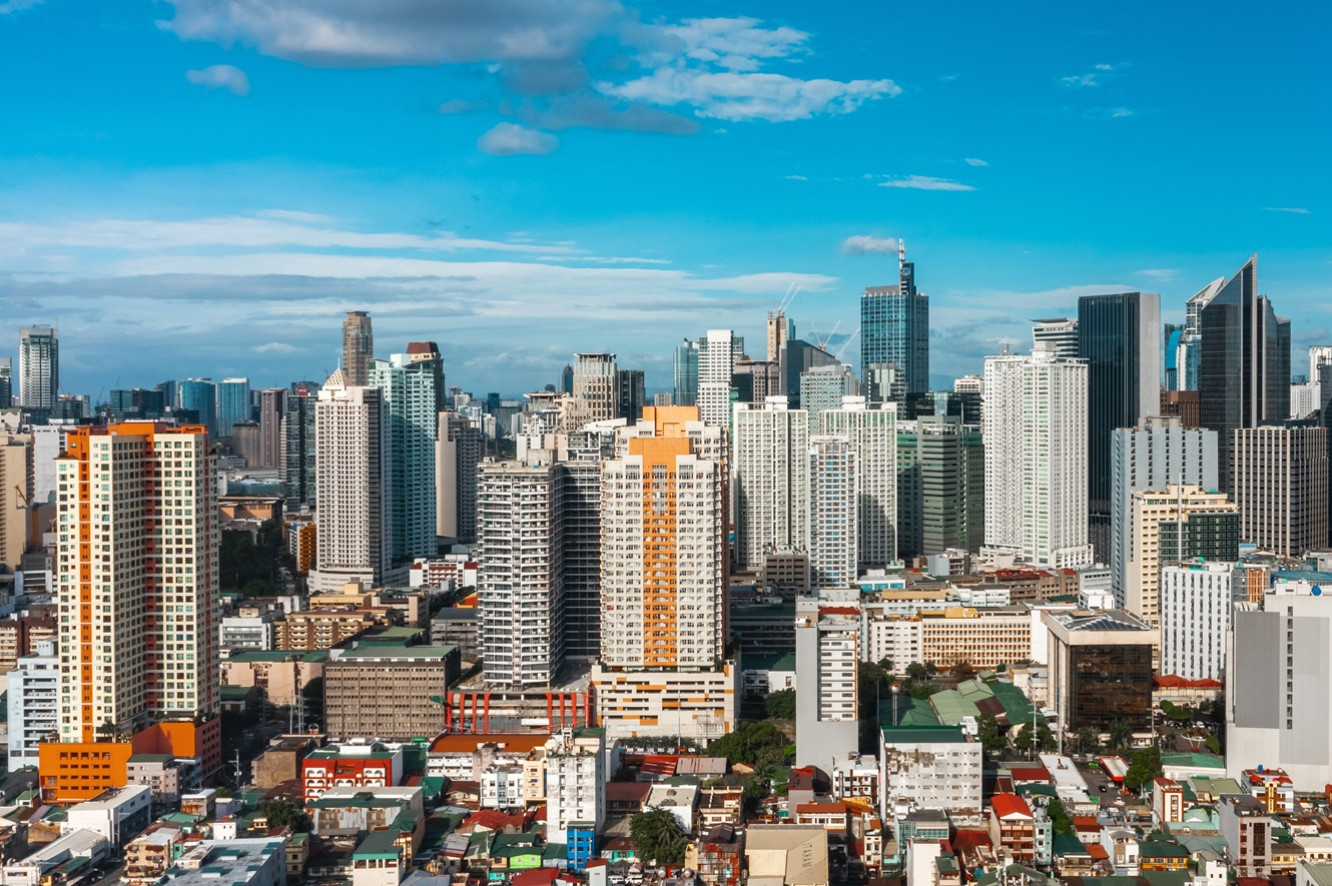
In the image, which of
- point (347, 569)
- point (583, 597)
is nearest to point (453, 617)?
point (583, 597)

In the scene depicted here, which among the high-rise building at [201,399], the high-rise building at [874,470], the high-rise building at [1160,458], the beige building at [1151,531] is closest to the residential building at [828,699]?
the beige building at [1151,531]

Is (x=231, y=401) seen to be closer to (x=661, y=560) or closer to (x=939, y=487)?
(x=939, y=487)

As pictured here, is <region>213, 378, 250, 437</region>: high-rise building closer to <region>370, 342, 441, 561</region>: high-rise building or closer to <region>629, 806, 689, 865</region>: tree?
<region>370, 342, 441, 561</region>: high-rise building

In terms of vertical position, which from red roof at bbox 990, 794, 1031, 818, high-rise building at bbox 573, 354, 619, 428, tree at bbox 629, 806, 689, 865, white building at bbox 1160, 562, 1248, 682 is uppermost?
high-rise building at bbox 573, 354, 619, 428

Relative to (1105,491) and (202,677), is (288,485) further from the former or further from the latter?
(202,677)

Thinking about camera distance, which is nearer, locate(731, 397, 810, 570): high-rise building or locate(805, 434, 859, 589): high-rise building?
locate(805, 434, 859, 589): high-rise building

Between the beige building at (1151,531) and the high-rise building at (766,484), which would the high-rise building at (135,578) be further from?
the high-rise building at (766,484)

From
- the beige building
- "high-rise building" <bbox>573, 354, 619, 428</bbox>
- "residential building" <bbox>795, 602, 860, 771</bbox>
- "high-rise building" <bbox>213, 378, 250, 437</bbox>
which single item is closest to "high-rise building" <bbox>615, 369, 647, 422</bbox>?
"high-rise building" <bbox>573, 354, 619, 428</bbox>
